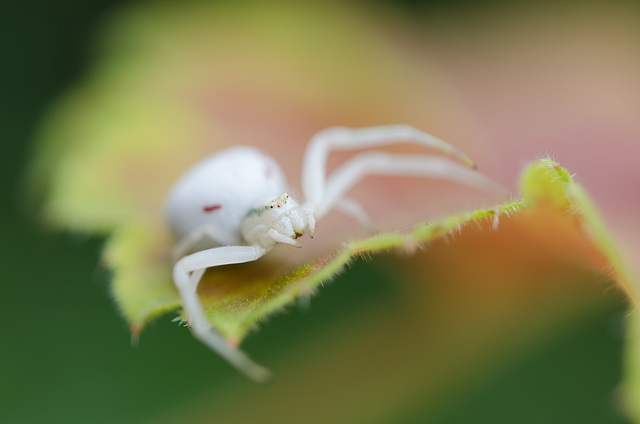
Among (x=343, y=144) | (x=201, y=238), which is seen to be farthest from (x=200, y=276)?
(x=343, y=144)

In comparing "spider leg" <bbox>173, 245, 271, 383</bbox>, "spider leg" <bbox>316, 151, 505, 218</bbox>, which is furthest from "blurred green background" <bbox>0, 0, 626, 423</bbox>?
"spider leg" <bbox>173, 245, 271, 383</bbox>

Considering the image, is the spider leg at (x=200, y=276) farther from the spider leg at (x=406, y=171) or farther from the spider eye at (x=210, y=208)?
the spider leg at (x=406, y=171)

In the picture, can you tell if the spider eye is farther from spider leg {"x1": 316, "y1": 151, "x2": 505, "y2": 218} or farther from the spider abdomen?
spider leg {"x1": 316, "y1": 151, "x2": 505, "y2": 218}

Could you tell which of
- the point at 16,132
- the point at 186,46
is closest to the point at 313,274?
the point at 186,46

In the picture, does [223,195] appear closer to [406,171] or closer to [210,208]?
[210,208]

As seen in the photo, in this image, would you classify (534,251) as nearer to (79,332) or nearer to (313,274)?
(313,274)

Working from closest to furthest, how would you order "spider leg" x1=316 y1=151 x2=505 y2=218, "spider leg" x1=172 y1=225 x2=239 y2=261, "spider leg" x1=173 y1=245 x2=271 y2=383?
"spider leg" x1=173 y1=245 x2=271 y2=383 → "spider leg" x1=172 y1=225 x2=239 y2=261 → "spider leg" x1=316 y1=151 x2=505 y2=218
